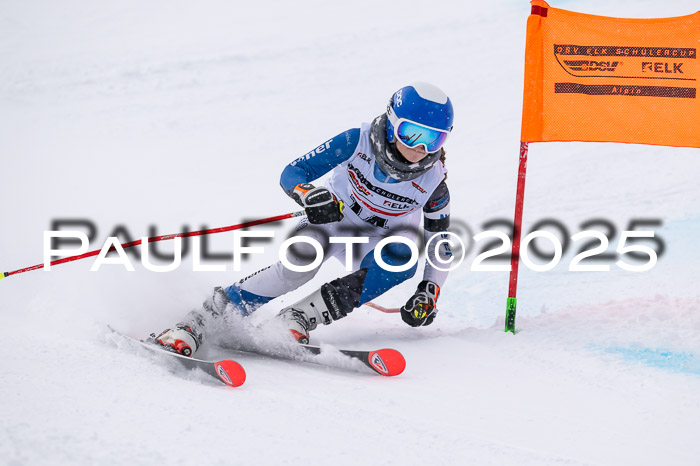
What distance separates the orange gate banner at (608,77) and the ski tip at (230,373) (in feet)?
7.41

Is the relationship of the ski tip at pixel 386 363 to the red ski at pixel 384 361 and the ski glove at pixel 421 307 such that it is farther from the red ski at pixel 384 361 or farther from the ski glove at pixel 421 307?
the ski glove at pixel 421 307

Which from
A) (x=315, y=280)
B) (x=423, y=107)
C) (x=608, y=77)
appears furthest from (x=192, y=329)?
(x=608, y=77)

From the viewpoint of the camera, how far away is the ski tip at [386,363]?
3.13m

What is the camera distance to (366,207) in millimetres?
3773

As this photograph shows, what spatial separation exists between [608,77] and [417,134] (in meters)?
1.43

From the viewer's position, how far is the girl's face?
3.30m

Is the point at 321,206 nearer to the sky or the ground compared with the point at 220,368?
nearer to the sky

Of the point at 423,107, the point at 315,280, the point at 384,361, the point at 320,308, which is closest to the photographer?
the point at 384,361

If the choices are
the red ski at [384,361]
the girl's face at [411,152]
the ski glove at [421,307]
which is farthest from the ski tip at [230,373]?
the girl's face at [411,152]

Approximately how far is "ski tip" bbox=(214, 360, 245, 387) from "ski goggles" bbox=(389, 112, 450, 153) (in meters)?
1.38

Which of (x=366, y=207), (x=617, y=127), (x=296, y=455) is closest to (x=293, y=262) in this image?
(x=366, y=207)

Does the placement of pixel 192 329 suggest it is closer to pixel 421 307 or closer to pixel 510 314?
pixel 421 307

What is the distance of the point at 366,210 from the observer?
3.79m

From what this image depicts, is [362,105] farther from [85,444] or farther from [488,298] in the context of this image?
[85,444]
